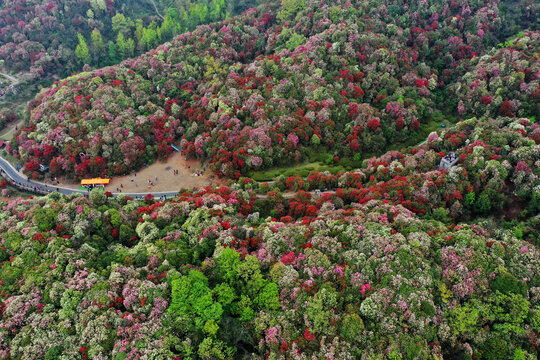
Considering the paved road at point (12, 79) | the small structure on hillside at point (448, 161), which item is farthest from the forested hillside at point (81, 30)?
the small structure on hillside at point (448, 161)

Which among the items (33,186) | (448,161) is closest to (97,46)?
(33,186)

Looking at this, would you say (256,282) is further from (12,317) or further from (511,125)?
(511,125)

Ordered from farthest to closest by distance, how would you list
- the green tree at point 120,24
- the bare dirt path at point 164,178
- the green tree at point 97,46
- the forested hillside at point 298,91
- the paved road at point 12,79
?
the green tree at point 120,24 → the green tree at point 97,46 → the paved road at point 12,79 → the forested hillside at point 298,91 → the bare dirt path at point 164,178

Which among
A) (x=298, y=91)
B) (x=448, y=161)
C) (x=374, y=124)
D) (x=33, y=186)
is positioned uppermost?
(x=298, y=91)

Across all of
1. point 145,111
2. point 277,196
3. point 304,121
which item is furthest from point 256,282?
point 145,111

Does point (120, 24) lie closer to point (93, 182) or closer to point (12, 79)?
point (12, 79)

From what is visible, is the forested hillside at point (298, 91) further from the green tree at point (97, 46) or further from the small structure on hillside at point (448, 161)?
the green tree at point (97, 46)
